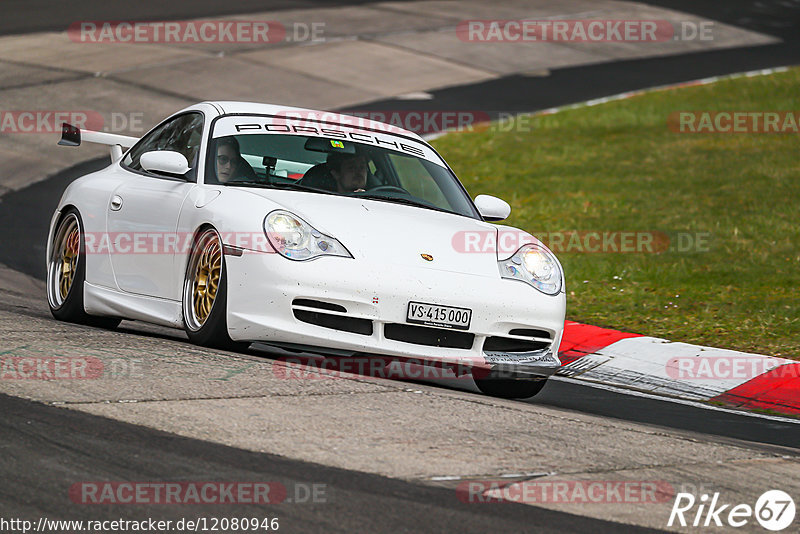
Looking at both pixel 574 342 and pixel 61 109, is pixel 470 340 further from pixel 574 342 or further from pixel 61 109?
pixel 61 109

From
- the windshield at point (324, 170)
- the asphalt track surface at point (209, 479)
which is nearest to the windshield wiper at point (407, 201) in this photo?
the windshield at point (324, 170)

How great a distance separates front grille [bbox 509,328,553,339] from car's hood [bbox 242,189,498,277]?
0.33m

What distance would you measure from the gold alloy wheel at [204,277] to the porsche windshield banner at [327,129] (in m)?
0.99

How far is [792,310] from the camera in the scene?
9.86 meters

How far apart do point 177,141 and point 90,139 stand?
39.4 inches

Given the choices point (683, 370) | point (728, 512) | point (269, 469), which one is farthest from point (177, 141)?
point (728, 512)

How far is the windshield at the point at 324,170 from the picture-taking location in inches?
299

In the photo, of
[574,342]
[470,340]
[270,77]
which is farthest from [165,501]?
[270,77]

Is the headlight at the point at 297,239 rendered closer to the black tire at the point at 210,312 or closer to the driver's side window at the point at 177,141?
the black tire at the point at 210,312

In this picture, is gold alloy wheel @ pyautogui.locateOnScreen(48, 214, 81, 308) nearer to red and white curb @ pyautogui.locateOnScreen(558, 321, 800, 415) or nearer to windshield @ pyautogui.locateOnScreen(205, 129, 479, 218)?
windshield @ pyautogui.locateOnScreen(205, 129, 479, 218)

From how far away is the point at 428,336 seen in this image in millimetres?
6773

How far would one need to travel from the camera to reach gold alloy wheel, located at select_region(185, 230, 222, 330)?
6.93 m

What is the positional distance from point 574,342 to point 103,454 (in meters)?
5.00

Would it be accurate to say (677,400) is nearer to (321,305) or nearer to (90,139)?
(321,305)
